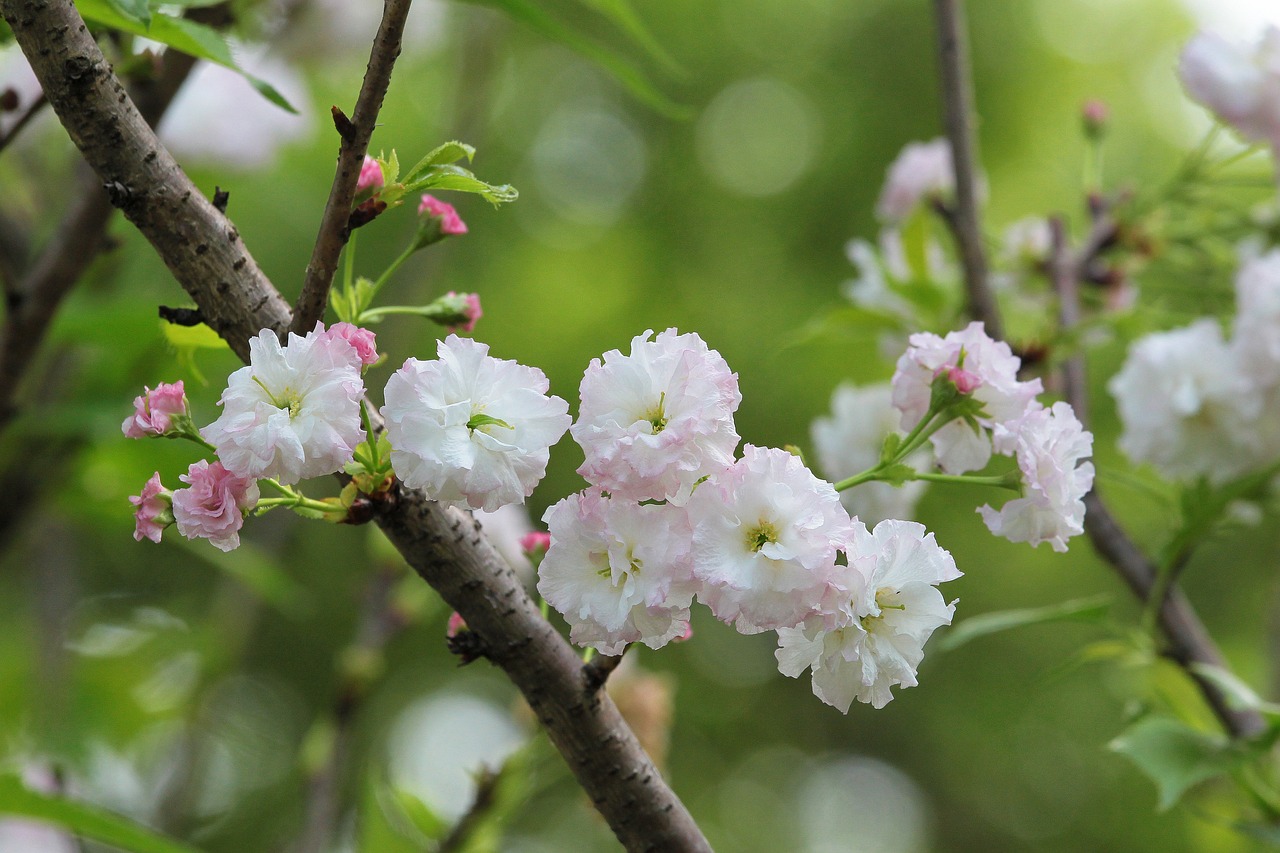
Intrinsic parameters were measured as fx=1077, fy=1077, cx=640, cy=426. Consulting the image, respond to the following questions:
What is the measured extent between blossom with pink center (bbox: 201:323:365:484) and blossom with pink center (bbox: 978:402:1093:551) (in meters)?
0.24

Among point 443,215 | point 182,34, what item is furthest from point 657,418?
point 182,34

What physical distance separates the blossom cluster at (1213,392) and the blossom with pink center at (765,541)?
0.58m

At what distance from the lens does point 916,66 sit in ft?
14.8

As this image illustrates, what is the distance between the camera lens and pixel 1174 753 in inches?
26.9

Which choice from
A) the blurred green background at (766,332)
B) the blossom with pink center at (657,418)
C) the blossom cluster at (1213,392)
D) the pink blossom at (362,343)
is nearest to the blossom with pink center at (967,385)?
the blossom with pink center at (657,418)

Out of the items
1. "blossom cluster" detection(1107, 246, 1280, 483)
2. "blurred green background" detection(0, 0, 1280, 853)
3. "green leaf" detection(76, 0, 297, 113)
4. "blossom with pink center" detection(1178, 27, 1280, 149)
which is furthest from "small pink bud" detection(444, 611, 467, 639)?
"blurred green background" detection(0, 0, 1280, 853)

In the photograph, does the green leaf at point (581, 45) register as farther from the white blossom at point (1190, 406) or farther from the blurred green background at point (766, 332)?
the blurred green background at point (766, 332)

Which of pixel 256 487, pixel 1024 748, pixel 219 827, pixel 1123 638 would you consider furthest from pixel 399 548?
pixel 1024 748

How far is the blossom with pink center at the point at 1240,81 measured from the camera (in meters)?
0.87

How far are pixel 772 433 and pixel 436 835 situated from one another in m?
3.11

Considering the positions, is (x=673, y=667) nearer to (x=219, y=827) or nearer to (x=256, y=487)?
(x=219, y=827)

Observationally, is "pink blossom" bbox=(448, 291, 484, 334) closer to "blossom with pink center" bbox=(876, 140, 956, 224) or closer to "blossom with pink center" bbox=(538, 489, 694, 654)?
"blossom with pink center" bbox=(538, 489, 694, 654)

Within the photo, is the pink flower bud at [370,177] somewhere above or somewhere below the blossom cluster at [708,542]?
above

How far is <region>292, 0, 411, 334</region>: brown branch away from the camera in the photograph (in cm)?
34
